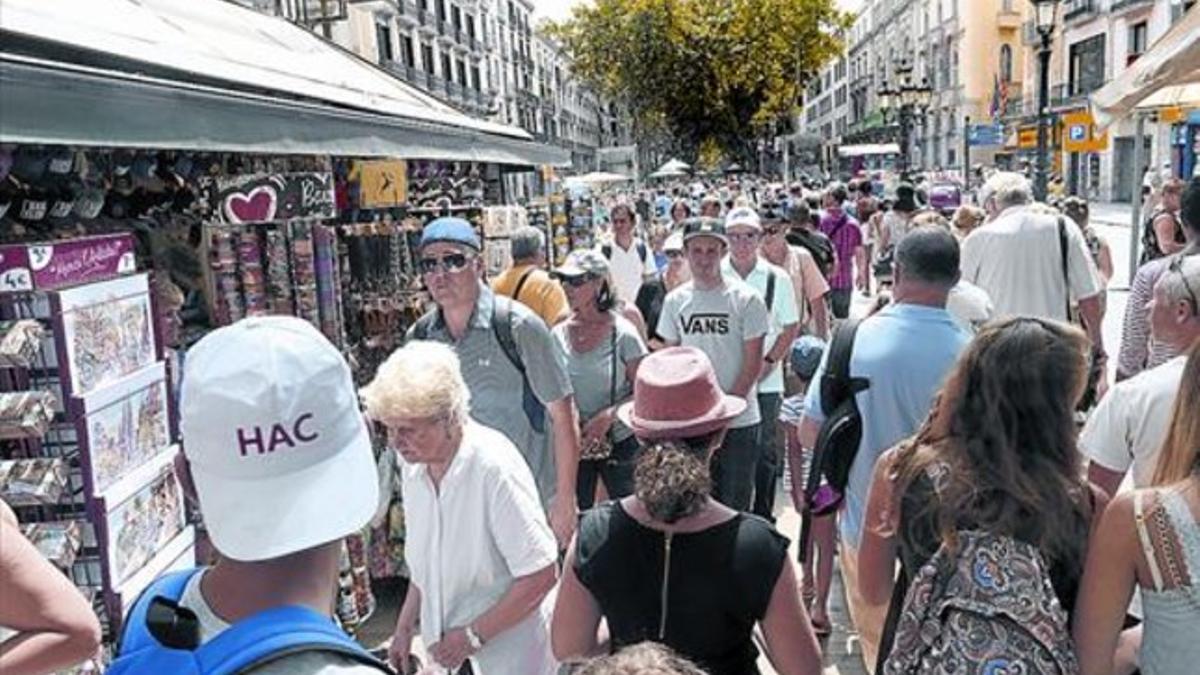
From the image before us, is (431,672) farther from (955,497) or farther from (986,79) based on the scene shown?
(986,79)

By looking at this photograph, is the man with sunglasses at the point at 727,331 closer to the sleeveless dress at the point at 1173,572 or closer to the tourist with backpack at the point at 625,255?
the sleeveless dress at the point at 1173,572

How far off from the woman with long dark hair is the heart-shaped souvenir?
2.46 meters

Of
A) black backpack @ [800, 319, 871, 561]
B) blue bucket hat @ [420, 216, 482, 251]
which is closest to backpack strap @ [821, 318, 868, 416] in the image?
black backpack @ [800, 319, 871, 561]

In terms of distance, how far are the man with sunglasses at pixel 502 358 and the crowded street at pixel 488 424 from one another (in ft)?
0.05

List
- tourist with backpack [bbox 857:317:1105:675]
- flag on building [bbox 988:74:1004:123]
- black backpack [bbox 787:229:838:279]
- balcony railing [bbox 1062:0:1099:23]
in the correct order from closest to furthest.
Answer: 1. tourist with backpack [bbox 857:317:1105:675]
2. black backpack [bbox 787:229:838:279]
3. balcony railing [bbox 1062:0:1099:23]
4. flag on building [bbox 988:74:1004:123]

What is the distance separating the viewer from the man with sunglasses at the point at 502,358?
3.38 metres

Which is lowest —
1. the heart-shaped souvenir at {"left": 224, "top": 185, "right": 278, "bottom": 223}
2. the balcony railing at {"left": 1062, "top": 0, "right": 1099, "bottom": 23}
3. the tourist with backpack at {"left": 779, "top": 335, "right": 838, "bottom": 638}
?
the tourist with backpack at {"left": 779, "top": 335, "right": 838, "bottom": 638}

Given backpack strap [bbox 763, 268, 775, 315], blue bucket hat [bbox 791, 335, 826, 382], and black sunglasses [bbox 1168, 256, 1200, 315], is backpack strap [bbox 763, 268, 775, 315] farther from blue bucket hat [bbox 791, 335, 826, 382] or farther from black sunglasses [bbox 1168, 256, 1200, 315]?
black sunglasses [bbox 1168, 256, 1200, 315]

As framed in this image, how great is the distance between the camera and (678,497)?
6.34 ft

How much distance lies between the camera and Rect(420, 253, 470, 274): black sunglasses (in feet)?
11.2

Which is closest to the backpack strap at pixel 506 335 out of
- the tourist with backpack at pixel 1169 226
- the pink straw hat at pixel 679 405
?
the pink straw hat at pixel 679 405

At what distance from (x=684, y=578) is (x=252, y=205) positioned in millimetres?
2737

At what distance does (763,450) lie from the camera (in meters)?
4.71

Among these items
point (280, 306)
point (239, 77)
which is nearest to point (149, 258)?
point (280, 306)
